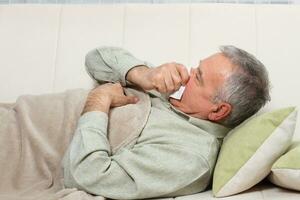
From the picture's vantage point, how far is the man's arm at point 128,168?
123 cm

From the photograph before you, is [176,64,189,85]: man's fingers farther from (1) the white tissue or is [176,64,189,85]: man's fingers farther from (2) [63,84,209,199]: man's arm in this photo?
(2) [63,84,209,199]: man's arm

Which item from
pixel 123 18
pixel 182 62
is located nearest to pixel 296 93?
pixel 182 62

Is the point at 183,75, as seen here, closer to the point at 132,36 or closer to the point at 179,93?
the point at 179,93

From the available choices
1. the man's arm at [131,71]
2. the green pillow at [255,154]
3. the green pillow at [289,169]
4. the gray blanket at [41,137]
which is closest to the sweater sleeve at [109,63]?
the man's arm at [131,71]

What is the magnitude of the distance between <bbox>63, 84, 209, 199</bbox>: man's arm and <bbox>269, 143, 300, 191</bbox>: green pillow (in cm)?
21

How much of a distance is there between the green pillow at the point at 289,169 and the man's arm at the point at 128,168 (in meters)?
0.21

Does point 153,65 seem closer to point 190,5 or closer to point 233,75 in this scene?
point 190,5

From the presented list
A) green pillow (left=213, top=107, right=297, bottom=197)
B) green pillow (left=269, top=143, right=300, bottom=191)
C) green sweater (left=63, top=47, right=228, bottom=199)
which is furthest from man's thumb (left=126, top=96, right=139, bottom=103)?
green pillow (left=269, top=143, right=300, bottom=191)

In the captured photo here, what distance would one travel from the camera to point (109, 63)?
5.25 feet

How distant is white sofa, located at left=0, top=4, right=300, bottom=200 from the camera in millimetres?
1679

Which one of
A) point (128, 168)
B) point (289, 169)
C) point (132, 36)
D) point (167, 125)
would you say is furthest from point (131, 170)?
point (132, 36)

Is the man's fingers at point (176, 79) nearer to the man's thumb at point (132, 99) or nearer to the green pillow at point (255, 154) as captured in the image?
the man's thumb at point (132, 99)

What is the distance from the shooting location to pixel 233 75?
1365 millimetres

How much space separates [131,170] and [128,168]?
1 centimetres
